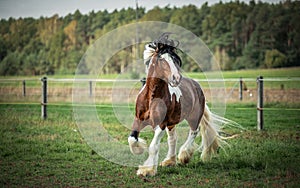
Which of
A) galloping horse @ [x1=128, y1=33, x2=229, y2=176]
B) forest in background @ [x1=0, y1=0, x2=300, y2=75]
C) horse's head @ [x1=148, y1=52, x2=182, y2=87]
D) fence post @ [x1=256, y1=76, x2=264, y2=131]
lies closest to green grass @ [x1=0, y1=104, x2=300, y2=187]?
fence post @ [x1=256, y1=76, x2=264, y2=131]

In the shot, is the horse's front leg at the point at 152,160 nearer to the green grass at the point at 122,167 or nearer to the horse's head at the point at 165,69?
the green grass at the point at 122,167

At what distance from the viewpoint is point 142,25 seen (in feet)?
19.3

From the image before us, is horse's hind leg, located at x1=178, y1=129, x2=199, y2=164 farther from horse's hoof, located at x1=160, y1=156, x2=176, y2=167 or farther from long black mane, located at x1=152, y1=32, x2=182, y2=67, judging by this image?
long black mane, located at x1=152, y1=32, x2=182, y2=67

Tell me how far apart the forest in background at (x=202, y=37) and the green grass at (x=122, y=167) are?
782 inches

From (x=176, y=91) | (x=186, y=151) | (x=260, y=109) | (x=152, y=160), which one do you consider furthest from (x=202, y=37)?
(x=152, y=160)

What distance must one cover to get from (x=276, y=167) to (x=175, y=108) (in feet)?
6.07

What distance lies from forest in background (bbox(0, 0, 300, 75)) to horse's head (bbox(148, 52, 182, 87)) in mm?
23708

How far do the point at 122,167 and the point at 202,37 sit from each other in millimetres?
27308

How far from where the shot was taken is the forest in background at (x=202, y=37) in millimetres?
32094

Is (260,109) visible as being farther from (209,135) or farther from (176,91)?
(176,91)

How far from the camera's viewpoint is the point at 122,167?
21.6ft

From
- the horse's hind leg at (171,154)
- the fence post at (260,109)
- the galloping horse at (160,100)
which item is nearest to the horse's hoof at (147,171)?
the galloping horse at (160,100)

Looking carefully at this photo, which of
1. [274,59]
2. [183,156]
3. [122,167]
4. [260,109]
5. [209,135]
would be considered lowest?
[122,167]

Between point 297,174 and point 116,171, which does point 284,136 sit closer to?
point 297,174
